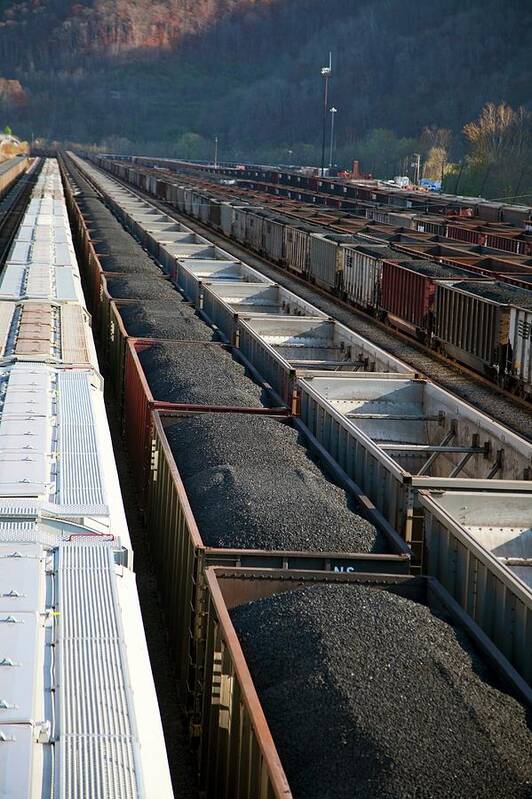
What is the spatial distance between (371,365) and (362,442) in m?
7.18

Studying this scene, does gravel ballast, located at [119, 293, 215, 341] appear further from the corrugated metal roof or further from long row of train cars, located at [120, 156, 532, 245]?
long row of train cars, located at [120, 156, 532, 245]

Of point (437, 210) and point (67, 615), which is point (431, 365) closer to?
point (67, 615)

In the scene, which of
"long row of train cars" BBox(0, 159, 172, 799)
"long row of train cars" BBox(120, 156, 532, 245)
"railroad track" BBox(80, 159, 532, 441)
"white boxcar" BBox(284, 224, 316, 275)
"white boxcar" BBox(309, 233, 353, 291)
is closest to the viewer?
"long row of train cars" BBox(0, 159, 172, 799)

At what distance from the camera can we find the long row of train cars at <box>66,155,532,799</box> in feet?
29.7

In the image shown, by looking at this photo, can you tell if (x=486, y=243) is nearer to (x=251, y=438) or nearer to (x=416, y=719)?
(x=251, y=438)

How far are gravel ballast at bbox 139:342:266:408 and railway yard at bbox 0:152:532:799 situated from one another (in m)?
0.07

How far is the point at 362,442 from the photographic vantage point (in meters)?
14.4

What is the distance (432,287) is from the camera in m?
33.1

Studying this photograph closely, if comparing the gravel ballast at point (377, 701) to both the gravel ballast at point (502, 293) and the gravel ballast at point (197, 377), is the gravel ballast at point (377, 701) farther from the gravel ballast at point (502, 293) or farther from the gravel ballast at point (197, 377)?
the gravel ballast at point (502, 293)

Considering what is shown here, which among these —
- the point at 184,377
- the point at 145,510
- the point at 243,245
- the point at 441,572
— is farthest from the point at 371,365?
the point at 243,245

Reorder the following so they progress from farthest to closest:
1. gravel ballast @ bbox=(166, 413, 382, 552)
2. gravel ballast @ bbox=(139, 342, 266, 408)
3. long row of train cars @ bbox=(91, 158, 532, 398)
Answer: long row of train cars @ bbox=(91, 158, 532, 398), gravel ballast @ bbox=(139, 342, 266, 408), gravel ballast @ bbox=(166, 413, 382, 552)

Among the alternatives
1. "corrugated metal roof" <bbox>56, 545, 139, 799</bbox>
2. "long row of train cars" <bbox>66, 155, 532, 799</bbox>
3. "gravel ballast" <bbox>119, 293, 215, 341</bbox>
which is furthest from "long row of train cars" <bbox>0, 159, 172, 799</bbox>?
"gravel ballast" <bbox>119, 293, 215, 341</bbox>

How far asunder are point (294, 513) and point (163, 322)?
1277cm

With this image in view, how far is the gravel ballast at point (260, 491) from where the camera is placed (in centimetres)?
1190
